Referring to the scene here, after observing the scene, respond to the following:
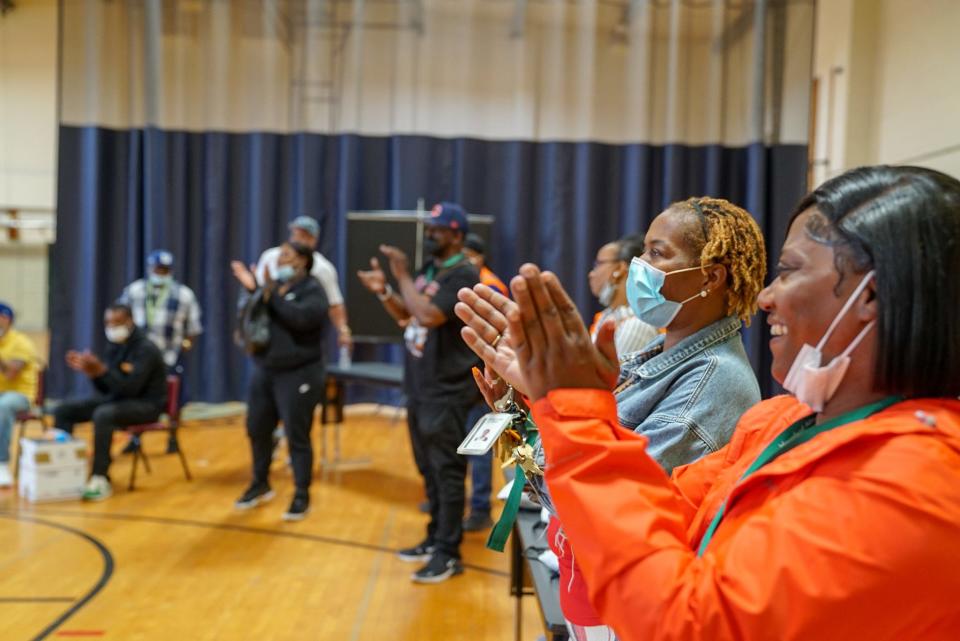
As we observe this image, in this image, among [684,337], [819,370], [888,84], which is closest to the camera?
[819,370]

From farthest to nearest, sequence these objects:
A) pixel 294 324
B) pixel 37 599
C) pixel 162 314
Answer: pixel 162 314
pixel 294 324
pixel 37 599

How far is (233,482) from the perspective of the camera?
5.43m

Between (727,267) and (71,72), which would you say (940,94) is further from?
(71,72)

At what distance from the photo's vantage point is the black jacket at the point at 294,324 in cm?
452

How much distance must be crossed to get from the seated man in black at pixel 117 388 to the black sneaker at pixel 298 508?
130cm

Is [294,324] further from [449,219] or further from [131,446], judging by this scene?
[131,446]

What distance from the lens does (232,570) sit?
3.79m

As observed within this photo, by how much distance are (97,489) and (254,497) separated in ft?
3.32

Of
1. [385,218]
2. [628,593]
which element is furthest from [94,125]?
[628,593]

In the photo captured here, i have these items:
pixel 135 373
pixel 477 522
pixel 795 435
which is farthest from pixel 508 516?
pixel 135 373

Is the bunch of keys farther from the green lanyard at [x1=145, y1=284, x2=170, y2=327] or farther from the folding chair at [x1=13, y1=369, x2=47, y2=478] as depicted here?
the green lanyard at [x1=145, y1=284, x2=170, y2=327]

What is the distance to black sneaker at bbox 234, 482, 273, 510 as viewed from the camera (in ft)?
15.6

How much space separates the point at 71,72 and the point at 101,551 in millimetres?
5644

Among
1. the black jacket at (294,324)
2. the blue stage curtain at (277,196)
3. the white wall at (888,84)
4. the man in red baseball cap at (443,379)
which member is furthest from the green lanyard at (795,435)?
the blue stage curtain at (277,196)
